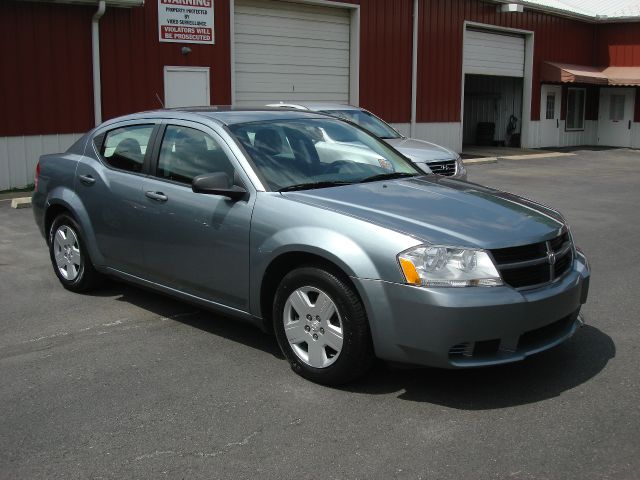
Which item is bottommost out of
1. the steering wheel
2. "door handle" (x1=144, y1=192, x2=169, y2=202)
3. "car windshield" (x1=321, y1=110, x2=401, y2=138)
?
"door handle" (x1=144, y1=192, x2=169, y2=202)

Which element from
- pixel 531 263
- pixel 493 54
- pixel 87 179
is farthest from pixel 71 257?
pixel 493 54

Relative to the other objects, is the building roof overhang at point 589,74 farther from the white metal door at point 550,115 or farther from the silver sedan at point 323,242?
the silver sedan at point 323,242

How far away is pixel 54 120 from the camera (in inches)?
553

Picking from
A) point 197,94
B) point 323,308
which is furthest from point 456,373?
point 197,94

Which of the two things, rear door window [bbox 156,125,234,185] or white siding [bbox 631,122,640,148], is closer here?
→ rear door window [bbox 156,125,234,185]

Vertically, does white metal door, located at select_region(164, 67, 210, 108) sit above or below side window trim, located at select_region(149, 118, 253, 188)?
above

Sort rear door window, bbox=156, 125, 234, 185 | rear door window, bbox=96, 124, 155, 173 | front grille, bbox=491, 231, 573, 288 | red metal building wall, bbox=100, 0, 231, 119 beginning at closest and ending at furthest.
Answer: front grille, bbox=491, 231, 573, 288 → rear door window, bbox=156, 125, 234, 185 → rear door window, bbox=96, 124, 155, 173 → red metal building wall, bbox=100, 0, 231, 119

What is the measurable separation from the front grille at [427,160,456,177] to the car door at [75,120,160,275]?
17.9 feet

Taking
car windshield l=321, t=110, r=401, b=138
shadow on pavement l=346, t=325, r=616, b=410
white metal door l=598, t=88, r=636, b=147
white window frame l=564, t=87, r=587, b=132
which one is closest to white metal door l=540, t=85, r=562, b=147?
white window frame l=564, t=87, r=587, b=132

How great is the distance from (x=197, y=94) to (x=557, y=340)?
1295cm

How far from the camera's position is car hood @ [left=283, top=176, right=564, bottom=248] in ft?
13.7

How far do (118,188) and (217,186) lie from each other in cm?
136

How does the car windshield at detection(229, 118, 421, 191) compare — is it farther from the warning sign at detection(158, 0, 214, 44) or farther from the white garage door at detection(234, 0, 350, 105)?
the white garage door at detection(234, 0, 350, 105)

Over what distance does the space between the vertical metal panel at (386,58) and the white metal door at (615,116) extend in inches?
474
